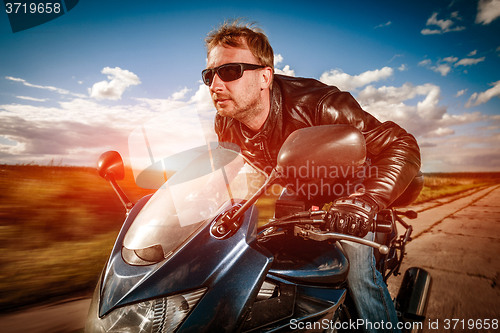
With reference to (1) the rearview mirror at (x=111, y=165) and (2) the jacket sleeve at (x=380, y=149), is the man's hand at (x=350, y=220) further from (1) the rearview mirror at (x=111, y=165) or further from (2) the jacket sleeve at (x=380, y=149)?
(1) the rearview mirror at (x=111, y=165)

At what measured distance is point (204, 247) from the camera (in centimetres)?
92

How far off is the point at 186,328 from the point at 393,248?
208cm

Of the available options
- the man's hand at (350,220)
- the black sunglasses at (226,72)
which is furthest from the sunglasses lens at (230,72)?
the man's hand at (350,220)

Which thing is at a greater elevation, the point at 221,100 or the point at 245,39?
the point at 245,39

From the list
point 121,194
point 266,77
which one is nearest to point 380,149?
point 266,77

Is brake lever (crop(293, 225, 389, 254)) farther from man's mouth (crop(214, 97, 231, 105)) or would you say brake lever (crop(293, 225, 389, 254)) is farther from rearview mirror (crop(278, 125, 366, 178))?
man's mouth (crop(214, 97, 231, 105))

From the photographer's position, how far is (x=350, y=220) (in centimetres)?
114

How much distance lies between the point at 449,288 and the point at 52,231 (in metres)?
4.94

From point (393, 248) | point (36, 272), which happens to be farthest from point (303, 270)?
point (36, 272)

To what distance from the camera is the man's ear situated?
2027mm

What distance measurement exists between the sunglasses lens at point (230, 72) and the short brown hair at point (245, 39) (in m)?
0.22

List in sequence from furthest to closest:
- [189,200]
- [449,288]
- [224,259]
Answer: [449,288], [189,200], [224,259]

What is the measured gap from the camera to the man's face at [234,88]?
70.8 inches

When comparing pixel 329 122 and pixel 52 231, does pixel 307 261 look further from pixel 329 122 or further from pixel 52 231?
pixel 52 231
